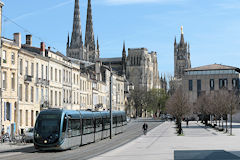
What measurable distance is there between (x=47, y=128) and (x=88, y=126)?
7305 millimetres

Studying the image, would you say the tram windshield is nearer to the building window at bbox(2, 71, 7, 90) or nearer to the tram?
Answer: the tram

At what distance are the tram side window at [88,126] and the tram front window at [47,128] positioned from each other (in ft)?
18.1

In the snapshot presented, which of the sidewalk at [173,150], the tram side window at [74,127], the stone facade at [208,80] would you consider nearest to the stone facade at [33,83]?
the tram side window at [74,127]

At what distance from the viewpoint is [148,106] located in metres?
157

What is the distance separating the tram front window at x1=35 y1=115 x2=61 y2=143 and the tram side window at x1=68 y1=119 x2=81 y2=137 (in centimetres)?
142

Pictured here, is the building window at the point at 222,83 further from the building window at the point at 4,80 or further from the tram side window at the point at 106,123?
the building window at the point at 4,80

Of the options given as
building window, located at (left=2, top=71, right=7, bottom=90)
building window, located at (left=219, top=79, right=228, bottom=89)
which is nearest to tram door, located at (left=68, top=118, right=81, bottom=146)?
building window, located at (left=2, top=71, right=7, bottom=90)

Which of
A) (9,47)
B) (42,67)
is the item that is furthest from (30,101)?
(9,47)

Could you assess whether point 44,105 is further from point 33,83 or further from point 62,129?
point 62,129

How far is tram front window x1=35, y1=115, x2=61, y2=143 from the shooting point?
2923cm

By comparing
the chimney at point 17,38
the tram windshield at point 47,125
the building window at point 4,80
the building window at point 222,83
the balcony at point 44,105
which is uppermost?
the chimney at point 17,38

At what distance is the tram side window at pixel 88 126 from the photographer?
35.1m

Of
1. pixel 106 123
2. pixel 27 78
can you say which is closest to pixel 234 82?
pixel 27 78

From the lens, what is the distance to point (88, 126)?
3647cm
